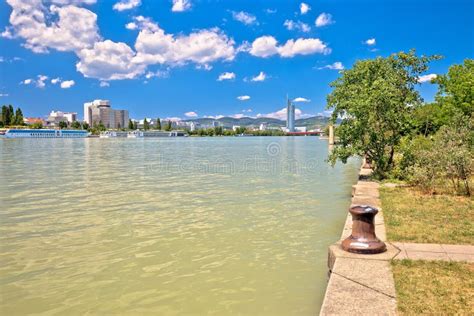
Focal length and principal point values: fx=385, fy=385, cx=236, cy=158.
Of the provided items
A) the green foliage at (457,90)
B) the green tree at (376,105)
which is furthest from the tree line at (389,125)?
the green foliage at (457,90)

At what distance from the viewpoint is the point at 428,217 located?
9555 millimetres

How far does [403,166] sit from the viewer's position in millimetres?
17312

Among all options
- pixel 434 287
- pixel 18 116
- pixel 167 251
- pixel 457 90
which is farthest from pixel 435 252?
pixel 18 116

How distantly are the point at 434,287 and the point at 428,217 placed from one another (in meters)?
4.81

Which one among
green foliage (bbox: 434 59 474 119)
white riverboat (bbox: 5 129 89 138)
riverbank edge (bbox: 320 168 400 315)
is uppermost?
green foliage (bbox: 434 59 474 119)

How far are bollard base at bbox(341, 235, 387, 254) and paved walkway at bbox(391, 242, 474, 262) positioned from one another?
1.05 ft

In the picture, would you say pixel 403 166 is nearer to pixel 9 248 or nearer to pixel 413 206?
pixel 413 206

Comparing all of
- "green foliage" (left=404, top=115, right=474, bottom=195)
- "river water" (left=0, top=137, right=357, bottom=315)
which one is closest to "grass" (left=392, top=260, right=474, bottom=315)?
"river water" (left=0, top=137, right=357, bottom=315)

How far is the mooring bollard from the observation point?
659 centimetres

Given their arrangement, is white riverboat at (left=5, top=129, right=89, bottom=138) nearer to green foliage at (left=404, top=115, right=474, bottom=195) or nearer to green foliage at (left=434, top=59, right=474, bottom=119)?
green foliage at (left=434, top=59, right=474, bottom=119)

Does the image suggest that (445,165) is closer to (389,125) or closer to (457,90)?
(389,125)

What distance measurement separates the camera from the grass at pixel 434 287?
4.67 metres

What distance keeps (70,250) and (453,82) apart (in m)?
44.8

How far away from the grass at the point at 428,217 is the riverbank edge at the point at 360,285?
1.19 m
